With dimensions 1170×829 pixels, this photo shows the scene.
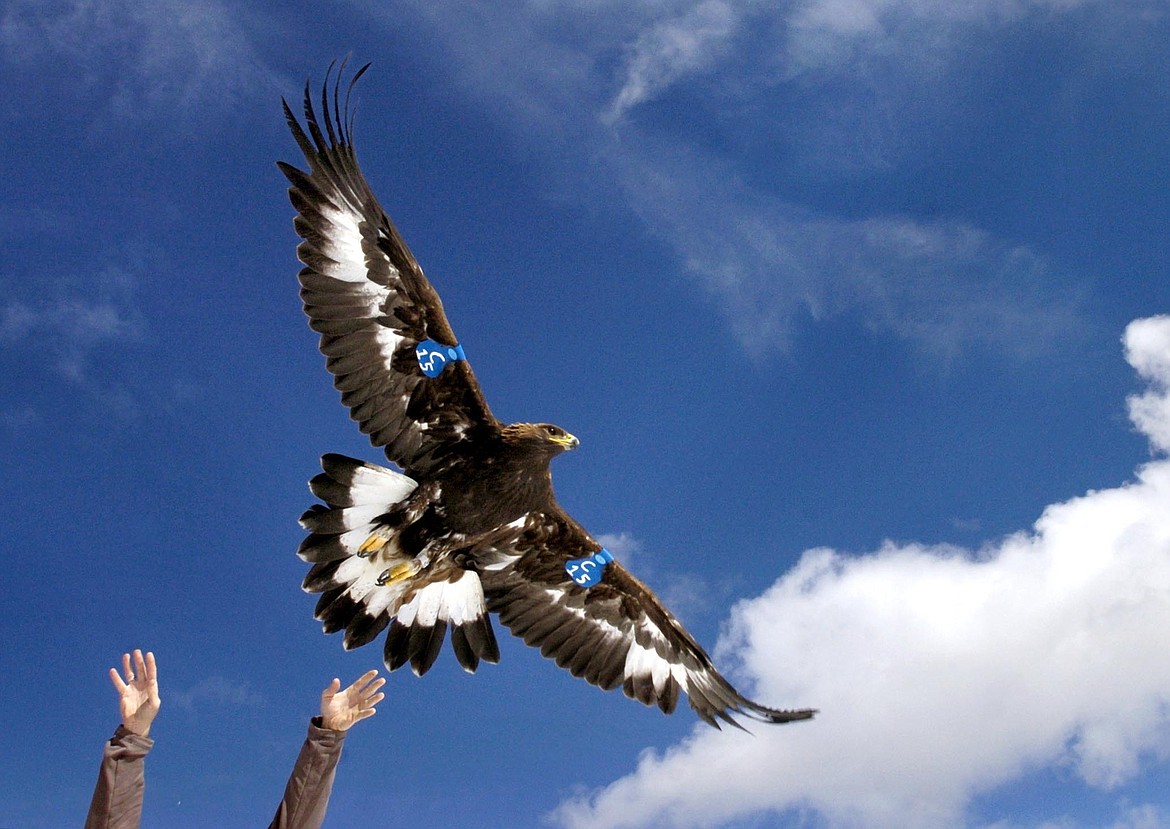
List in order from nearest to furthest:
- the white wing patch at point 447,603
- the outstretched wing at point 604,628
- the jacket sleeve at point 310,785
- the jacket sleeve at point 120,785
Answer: the jacket sleeve at point 120,785, the jacket sleeve at point 310,785, the white wing patch at point 447,603, the outstretched wing at point 604,628

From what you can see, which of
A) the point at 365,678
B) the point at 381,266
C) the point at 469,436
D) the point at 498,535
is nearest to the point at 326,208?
the point at 381,266

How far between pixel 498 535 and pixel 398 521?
123cm

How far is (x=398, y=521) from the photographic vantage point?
8922 millimetres

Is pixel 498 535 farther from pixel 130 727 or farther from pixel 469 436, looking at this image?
pixel 130 727

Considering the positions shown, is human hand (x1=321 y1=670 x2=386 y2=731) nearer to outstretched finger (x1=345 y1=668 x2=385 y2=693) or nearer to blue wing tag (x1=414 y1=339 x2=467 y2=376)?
outstretched finger (x1=345 y1=668 x2=385 y2=693)

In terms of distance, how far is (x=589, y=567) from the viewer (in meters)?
10.5

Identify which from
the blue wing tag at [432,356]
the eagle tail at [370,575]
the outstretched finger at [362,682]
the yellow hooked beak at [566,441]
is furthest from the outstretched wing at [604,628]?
the outstretched finger at [362,682]

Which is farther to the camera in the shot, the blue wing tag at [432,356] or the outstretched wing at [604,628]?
the outstretched wing at [604,628]

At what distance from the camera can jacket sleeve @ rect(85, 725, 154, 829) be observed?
3.84 meters

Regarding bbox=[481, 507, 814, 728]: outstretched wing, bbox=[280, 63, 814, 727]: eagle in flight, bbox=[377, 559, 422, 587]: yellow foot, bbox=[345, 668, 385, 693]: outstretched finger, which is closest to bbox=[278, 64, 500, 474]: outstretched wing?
bbox=[280, 63, 814, 727]: eagle in flight

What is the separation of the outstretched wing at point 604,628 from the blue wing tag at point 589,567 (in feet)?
0.20

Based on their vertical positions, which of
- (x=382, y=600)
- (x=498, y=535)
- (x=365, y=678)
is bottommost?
(x=365, y=678)

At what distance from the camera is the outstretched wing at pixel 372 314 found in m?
8.45

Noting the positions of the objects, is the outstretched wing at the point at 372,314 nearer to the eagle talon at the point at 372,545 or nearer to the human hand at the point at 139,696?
the eagle talon at the point at 372,545
